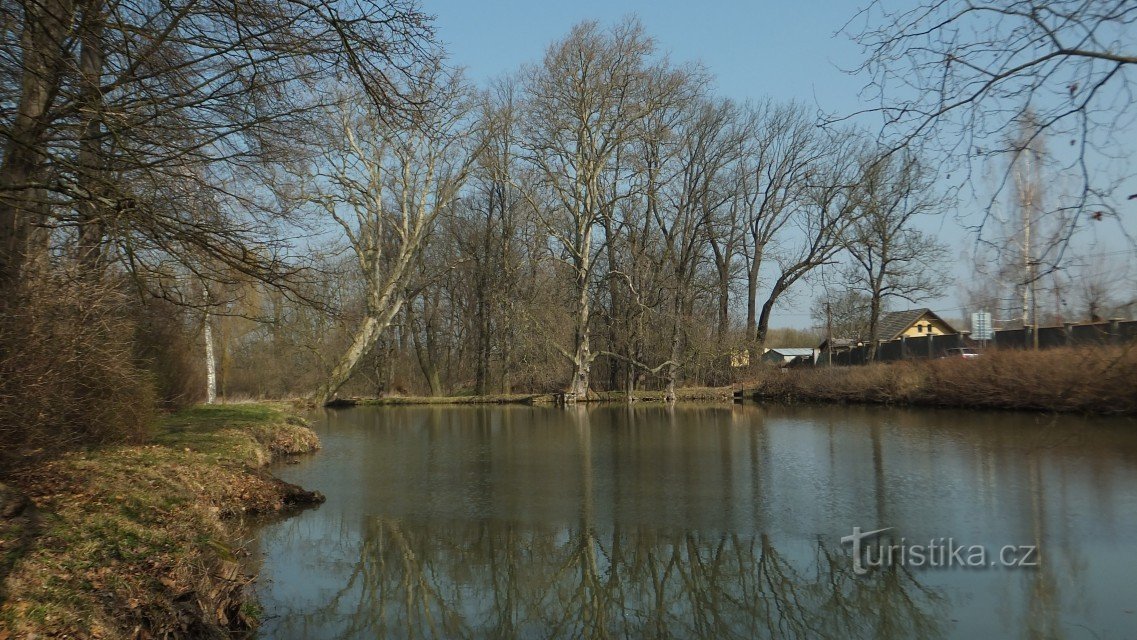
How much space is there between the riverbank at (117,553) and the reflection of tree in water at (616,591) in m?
0.71

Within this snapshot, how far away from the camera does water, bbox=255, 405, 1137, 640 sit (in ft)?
18.7

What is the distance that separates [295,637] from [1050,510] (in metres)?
7.98

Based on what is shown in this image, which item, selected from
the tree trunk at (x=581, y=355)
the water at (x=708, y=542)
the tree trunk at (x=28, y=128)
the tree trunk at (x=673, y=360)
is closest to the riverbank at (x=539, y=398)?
the tree trunk at (x=673, y=360)

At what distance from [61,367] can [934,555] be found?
811 centimetres

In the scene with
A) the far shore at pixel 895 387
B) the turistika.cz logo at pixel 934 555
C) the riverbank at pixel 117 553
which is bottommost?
the turistika.cz logo at pixel 934 555

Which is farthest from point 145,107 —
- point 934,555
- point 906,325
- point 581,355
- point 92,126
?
point 906,325

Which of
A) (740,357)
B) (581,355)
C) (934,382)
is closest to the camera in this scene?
(934,382)

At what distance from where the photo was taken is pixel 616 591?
21.2 ft

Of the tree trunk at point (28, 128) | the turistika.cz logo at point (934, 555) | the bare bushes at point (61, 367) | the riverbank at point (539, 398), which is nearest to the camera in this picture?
the tree trunk at point (28, 128)

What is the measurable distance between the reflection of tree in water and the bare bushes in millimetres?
2737

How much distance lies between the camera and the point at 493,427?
71.9 feet

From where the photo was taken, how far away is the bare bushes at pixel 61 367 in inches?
240

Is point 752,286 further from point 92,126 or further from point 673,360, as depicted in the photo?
point 92,126

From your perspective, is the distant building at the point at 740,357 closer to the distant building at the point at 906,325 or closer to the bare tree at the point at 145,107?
the distant building at the point at 906,325
